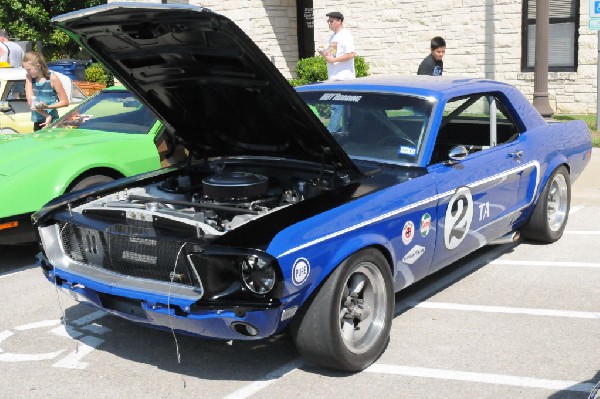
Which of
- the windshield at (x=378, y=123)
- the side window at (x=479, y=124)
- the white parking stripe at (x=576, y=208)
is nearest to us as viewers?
the windshield at (x=378, y=123)

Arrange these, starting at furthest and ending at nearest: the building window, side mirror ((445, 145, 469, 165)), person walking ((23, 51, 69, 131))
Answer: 1. the building window
2. person walking ((23, 51, 69, 131))
3. side mirror ((445, 145, 469, 165))

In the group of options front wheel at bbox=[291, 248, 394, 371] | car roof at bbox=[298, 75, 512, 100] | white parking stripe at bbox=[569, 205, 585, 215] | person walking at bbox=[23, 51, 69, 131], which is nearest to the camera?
front wheel at bbox=[291, 248, 394, 371]

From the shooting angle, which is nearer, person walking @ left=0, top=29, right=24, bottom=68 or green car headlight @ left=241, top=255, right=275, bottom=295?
green car headlight @ left=241, top=255, right=275, bottom=295

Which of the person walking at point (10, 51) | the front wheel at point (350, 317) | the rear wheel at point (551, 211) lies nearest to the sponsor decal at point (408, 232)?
the front wheel at point (350, 317)

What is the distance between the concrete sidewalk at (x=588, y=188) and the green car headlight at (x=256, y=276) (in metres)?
5.68

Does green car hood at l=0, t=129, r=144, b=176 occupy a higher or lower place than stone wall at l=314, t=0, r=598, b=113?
lower

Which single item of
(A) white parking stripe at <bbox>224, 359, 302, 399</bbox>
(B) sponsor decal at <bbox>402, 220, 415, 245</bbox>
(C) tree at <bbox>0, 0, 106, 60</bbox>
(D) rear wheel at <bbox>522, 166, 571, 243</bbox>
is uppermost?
(C) tree at <bbox>0, 0, 106, 60</bbox>

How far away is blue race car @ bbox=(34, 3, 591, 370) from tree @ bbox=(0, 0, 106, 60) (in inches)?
861

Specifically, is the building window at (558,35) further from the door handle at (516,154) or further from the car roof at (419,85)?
the door handle at (516,154)

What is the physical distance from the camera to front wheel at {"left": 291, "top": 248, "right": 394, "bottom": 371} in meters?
3.95

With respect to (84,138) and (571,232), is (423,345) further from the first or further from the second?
(84,138)

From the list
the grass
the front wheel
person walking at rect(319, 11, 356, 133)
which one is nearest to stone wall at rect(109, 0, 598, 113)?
the grass

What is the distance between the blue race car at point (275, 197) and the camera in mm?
3836

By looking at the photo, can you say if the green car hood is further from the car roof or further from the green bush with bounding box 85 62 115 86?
the green bush with bounding box 85 62 115 86
